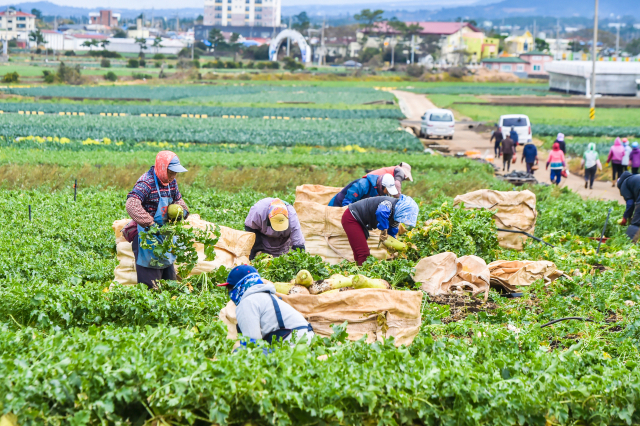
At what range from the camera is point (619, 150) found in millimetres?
20188

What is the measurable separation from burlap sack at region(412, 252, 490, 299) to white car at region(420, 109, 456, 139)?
1020 inches

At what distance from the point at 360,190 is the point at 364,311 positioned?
11.3 ft

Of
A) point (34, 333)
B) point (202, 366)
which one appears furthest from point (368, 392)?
point (34, 333)

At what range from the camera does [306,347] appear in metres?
4.76

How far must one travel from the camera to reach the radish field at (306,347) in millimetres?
4250

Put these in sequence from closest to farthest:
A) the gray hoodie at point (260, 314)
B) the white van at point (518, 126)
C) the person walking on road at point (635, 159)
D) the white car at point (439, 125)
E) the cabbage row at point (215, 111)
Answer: the gray hoodie at point (260, 314)
the person walking on road at point (635, 159)
the white van at point (518, 126)
the white car at point (439, 125)
the cabbage row at point (215, 111)

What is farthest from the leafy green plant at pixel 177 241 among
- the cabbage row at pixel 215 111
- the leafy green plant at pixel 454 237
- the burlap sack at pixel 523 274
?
the cabbage row at pixel 215 111

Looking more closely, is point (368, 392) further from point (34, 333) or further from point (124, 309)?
point (124, 309)

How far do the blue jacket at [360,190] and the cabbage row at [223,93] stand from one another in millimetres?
45449

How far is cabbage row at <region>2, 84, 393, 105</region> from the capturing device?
55531 millimetres

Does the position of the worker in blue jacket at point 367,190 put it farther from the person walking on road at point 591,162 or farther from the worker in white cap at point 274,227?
the person walking on road at point 591,162

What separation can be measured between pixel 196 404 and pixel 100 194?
9.73 metres

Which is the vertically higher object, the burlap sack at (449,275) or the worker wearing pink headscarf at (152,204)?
the worker wearing pink headscarf at (152,204)

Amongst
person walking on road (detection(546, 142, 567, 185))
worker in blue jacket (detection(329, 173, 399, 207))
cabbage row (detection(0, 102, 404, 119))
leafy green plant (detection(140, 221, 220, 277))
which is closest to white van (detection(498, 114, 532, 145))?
person walking on road (detection(546, 142, 567, 185))
